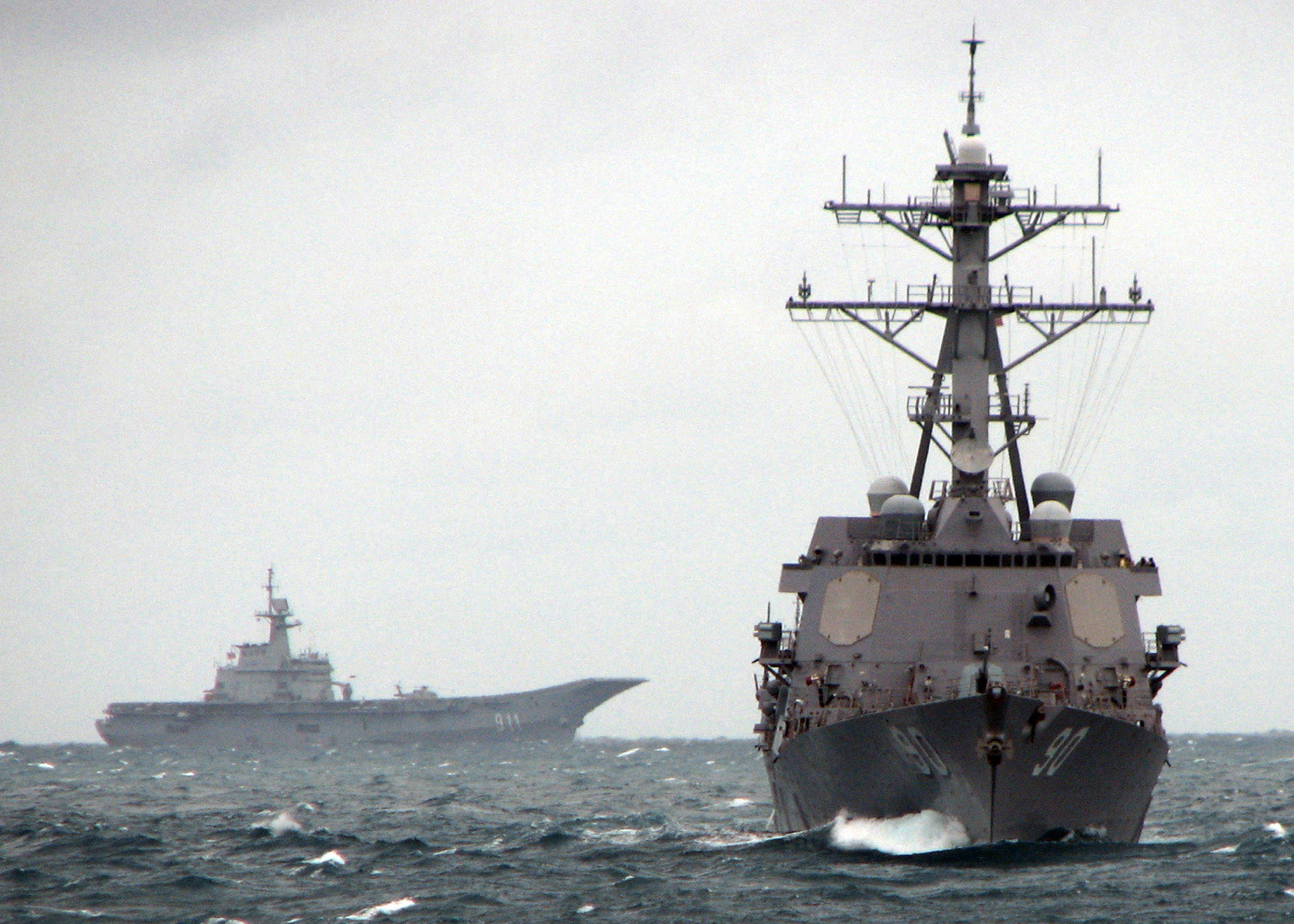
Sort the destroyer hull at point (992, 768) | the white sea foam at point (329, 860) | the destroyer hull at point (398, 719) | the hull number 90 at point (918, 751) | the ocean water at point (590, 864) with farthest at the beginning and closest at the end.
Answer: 1. the destroyer hull at point (398, 719)
2. the white sea foam at point (329, 860)
3. the hull number 90 at point (918, 751)
4. the destroyer hull at point (992, 768)
5. the ocean water at point (590, 864)

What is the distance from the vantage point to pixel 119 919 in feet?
59.6

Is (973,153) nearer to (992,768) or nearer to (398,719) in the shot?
(992,768)

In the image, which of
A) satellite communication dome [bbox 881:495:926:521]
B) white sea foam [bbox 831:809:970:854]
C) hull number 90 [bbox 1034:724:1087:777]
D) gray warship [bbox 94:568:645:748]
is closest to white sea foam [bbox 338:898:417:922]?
white sea foam [bbox 831:809:970:854]

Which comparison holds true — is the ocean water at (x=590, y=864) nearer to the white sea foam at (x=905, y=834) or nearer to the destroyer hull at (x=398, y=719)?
the white sea foam at (x=905, y=834)

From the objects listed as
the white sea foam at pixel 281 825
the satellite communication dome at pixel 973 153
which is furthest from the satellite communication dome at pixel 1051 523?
the white sea foam at pixel 281 825

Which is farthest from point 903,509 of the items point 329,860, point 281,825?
point 281,825

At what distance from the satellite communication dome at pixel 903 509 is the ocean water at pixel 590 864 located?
498 centimetres

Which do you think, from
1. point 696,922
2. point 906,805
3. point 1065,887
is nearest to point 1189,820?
point 906,805

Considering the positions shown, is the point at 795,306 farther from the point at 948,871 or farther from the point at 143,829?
the point at 143,829

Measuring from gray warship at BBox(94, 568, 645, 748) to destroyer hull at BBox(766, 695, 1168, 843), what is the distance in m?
62.7

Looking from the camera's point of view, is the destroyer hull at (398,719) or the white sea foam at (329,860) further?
the destroyer hull at (398,719)

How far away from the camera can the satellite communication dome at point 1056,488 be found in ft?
84.7

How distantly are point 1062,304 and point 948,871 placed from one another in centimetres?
1089

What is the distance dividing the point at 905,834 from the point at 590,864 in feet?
14.8
